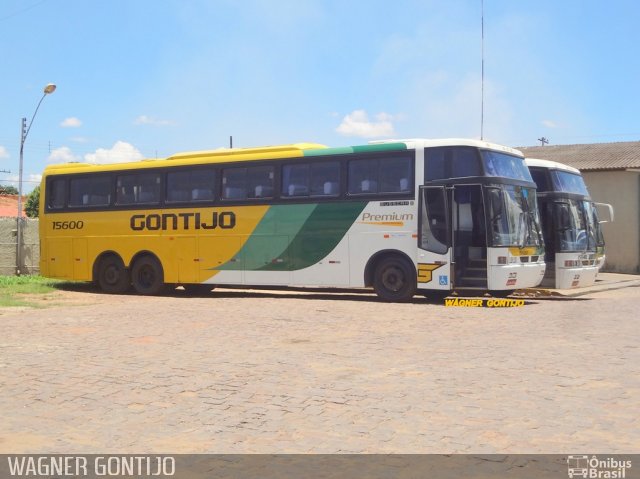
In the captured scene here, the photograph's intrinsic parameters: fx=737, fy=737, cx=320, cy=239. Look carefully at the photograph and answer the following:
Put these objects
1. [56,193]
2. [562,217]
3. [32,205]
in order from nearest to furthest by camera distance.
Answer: [562,217] < [56,193] < [32,205]

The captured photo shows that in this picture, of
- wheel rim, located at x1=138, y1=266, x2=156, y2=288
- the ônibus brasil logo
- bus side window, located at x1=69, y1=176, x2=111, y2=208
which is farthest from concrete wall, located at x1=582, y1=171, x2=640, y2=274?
the ônibus brasil logo

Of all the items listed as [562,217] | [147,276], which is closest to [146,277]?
[147,276]

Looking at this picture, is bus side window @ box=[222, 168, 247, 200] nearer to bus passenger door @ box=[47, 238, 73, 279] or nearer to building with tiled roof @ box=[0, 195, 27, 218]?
bus passenger door @ box=[47, 238, 73, 279]

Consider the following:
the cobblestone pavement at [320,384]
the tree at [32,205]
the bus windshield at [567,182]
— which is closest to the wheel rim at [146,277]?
the cobblestone pavement at [320,384]

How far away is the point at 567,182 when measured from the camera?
2025 cm

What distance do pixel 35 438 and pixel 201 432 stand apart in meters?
1.28

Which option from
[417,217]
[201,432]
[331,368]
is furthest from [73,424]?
[417,217]

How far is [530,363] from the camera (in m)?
8.77

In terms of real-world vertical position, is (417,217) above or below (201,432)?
above

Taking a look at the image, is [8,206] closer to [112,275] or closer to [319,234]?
[112,275]

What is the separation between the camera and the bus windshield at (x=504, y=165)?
16328 millimetres

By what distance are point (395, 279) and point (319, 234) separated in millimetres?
2216

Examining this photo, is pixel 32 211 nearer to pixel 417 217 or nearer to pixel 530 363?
pixel 417 217

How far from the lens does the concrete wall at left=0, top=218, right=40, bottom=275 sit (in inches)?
1053
